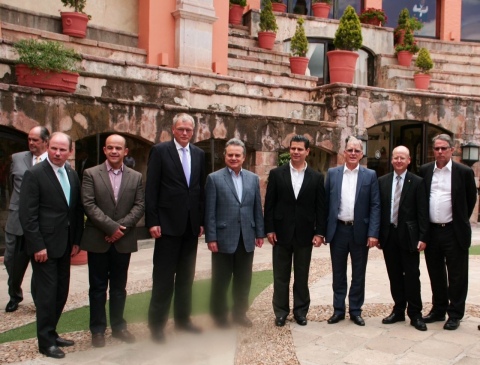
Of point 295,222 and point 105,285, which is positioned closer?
point 105,285

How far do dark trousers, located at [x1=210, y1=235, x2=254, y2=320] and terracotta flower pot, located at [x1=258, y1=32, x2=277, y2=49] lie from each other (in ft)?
40.7

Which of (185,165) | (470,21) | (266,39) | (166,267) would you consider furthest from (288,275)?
(470,21)

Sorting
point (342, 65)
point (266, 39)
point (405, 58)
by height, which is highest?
point (266, 39)

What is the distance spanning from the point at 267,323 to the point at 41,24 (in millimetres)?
8827

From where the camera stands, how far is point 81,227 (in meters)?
5.04

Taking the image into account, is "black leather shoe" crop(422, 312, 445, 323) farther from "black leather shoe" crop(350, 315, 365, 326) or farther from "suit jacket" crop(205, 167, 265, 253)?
"suit jacket" crop(205, 167, 265, 253)

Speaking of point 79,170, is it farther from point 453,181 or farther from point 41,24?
point 453,181

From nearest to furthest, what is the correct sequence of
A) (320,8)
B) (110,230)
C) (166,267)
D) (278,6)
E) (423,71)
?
(110,230)
(166,267)
(423,71)
(278,6)
(320,8)

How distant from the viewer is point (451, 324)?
5.62 m

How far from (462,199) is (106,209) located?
3.43 metres

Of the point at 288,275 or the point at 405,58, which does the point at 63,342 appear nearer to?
the point at 288,275

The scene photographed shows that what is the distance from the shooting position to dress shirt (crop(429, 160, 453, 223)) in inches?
221

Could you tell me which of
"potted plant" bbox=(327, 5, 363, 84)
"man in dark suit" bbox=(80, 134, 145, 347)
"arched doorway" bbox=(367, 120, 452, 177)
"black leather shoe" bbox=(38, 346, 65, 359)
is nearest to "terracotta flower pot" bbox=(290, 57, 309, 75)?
"potted plant" bbox=(327, 5, 363, 84)

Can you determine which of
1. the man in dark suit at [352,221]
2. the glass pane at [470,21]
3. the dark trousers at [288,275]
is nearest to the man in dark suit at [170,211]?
the dark trousers at [288,275]
